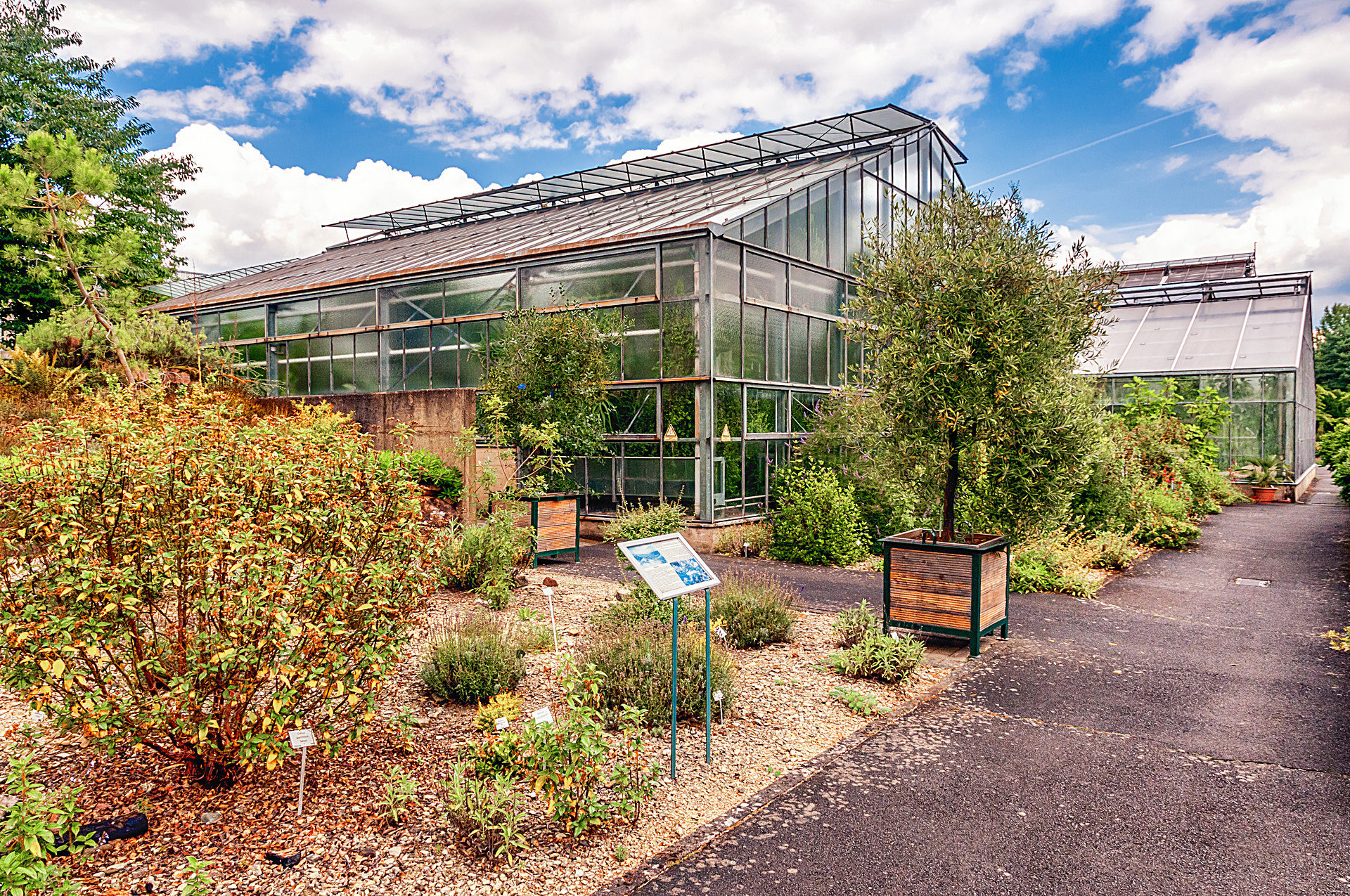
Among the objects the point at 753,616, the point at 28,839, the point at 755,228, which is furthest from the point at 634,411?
the point at 28,839

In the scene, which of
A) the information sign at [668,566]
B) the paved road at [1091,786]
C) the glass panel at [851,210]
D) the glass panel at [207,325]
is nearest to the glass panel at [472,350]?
the glass panel at [851,210]

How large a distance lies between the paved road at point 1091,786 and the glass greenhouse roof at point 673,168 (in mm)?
13669

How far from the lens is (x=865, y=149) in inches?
685

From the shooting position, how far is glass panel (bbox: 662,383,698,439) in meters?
13.3

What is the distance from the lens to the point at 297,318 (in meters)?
19.6

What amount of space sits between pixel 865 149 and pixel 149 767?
17.1 meters

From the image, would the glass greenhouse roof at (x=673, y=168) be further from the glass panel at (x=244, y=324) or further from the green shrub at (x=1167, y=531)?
the green shrub at (x=1167, y=531)

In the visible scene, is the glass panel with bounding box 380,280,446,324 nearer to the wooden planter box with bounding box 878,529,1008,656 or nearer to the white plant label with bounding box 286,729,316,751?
the wooden planter box with bounding box 878,529,1008,656

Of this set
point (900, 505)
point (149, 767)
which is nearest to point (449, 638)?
point (149, 767)

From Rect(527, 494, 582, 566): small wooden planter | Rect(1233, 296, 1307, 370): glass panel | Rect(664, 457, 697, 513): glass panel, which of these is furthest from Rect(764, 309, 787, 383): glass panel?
Rect(1233, 296, 1307, 370): glass panel

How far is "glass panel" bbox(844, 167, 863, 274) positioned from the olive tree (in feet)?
29.9

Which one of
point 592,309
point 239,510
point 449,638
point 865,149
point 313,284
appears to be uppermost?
point 865,149

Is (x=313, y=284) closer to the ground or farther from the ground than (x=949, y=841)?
farther from the ground

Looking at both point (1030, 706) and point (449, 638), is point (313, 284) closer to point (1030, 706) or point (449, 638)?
point (449, 638)
